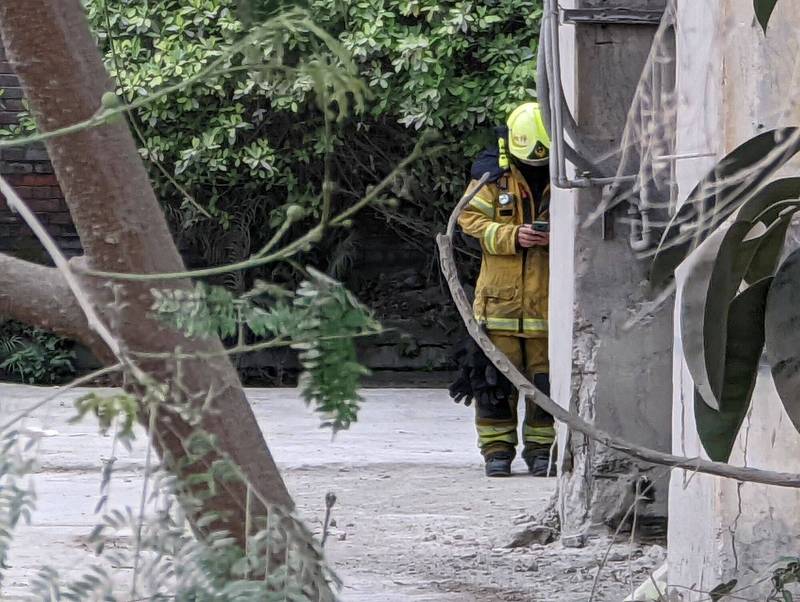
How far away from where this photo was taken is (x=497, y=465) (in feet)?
21.0

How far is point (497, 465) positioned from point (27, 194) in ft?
15.7

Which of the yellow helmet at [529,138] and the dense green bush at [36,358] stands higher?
the yellow helmet at [529,138]

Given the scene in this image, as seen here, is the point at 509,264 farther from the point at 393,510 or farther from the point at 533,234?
the point at 393,510

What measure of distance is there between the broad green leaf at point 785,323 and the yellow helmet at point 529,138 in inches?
144

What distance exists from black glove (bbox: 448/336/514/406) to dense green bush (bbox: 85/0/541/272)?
2.06 meters

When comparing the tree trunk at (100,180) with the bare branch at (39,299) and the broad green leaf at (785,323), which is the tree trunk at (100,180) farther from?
the broad green leaf at (785,323)

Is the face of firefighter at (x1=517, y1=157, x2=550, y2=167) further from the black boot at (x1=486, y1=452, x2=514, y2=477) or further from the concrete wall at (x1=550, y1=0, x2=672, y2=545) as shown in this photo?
the black boot at (x1=486, y1=452, x2=514, y2=477)

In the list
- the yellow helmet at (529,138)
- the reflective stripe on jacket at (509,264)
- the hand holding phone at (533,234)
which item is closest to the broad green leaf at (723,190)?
the yellow helmet at (529,138)

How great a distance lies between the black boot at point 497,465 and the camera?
6414 millimetres

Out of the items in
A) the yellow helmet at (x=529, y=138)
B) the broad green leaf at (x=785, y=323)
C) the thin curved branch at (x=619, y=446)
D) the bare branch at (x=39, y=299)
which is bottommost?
the thin curved branch at (x=619, y=446)

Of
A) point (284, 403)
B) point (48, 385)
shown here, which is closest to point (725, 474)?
point (284, 403)

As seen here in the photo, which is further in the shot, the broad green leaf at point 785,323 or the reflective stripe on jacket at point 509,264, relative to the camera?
the reflective stripe on jacket at point 509,264

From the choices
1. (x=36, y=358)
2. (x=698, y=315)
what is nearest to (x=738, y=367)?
(x=698, y=315)

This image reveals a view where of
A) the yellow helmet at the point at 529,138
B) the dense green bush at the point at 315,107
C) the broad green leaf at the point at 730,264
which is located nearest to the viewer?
the broad green leaf at the point at 730,264
